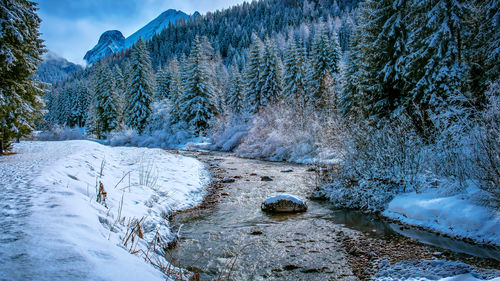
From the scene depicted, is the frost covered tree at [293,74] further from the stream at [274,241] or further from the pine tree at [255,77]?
the stream at [274,241]

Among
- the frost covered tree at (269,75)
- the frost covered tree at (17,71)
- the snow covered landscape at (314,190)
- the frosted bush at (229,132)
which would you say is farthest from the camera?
the frost covered tree at (269,75)

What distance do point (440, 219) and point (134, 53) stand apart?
3723 centimetres

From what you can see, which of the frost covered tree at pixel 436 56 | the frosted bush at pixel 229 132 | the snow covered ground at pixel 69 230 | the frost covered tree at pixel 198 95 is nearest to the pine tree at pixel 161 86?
the frost covered tree at pixel 198 95

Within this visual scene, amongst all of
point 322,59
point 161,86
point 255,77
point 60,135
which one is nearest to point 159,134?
point 255,77

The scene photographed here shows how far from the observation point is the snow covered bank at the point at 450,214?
511 centimetres

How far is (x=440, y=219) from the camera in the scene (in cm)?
588

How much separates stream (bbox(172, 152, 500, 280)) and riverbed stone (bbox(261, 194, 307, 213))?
0.22 m

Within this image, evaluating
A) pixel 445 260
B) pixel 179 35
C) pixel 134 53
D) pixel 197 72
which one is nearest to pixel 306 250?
pixel 445 260

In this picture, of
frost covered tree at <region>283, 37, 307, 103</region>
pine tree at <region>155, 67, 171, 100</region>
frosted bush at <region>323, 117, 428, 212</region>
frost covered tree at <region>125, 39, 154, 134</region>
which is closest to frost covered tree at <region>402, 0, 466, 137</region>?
frosted bush at <region>323, 117, 428, 212</region>

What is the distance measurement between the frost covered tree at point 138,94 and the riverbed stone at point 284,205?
100.0 ft

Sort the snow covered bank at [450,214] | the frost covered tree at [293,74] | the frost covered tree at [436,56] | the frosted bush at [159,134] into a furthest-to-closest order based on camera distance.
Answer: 1. the frost covered tree at [293,74]
2. the frosted bush at [159,134]
3. the frost covered tree at [436,56]
4. the snow covered bank at [450,214]

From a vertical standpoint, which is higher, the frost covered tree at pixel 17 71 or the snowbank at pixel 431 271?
the frost covered tree at pixel 17 71

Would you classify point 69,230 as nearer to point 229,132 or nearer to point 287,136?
point 287,136

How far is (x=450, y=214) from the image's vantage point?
575 cm
